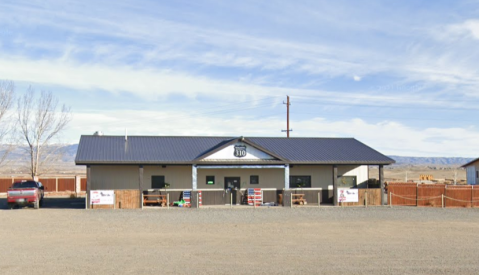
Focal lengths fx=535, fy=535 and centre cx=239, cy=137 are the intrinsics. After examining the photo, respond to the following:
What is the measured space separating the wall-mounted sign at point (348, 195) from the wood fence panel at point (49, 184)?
105ft

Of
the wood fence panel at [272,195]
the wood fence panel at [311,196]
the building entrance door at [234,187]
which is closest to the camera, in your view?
the building entrance door at [234,187]

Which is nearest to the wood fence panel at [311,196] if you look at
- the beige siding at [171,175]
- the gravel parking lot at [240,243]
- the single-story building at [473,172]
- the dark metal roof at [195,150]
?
the dark metal roof at [195,150]

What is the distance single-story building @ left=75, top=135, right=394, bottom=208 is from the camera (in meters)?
33.4

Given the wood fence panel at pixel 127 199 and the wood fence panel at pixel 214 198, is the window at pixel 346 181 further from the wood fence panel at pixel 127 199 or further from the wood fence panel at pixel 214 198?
the wood fence panel at pixel 127 199

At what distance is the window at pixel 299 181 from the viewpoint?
36312 mm

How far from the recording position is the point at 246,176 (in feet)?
118

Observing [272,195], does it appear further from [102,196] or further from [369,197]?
[102,196]

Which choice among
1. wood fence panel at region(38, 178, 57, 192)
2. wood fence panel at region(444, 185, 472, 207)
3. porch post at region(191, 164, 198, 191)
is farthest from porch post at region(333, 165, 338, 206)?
wood fence panel at region(38, 178, 57, 192)

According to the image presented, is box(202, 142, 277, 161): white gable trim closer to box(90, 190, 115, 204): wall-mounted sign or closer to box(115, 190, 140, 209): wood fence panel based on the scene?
box(115, 190, 140, 209): wood fence panel

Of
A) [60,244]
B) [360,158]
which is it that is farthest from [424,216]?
[60,244]

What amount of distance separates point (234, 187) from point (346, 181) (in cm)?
798

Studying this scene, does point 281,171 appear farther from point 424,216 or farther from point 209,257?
point 209,257

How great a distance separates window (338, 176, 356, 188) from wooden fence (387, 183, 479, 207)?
3491mm

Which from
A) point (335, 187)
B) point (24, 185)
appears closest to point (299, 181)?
point (335, 187)
